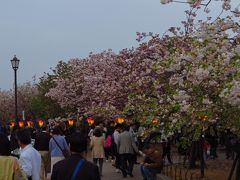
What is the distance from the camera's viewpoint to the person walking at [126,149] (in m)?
17.2

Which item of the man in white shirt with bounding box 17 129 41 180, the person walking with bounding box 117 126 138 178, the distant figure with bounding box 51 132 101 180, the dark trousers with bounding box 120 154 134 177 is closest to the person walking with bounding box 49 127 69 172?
the person walking with bounding box 117 126 138 178

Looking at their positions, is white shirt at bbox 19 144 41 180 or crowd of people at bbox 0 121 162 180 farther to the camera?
white shirt at bbox 19 144 41 180

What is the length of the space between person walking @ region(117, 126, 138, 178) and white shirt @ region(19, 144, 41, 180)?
9157 mm

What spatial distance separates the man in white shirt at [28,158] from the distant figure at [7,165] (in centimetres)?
167

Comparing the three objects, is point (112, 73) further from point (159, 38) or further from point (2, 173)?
point (2, 173)

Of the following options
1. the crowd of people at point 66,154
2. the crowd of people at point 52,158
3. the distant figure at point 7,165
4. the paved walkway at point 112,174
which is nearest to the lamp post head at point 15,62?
the crowd of people at point 66,154

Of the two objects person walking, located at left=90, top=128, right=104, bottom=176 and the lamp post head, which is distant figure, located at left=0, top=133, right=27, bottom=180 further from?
the lamp post head

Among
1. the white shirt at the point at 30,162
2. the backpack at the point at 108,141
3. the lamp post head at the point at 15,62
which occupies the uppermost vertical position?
the lamp post head at the point at 15,62

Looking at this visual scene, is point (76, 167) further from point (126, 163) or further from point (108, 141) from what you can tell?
point (108, 141)

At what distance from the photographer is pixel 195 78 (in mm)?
9406

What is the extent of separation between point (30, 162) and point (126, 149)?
9.51 m

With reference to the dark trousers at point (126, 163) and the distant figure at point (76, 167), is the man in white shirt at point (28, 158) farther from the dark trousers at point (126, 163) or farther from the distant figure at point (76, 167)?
the dark trousers at point (126, 163)

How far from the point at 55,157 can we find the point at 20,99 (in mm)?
67812

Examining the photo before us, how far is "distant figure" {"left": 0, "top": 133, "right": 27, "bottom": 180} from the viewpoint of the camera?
6078 millimetres
